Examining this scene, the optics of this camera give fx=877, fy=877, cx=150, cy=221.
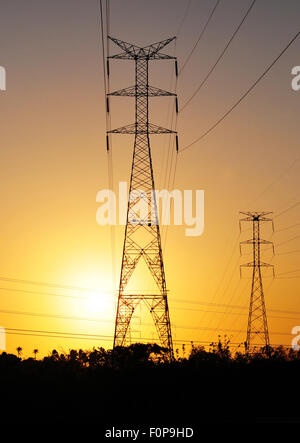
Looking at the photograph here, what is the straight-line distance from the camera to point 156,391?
139 feet

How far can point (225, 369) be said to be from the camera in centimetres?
4669

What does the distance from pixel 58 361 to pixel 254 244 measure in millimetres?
31198

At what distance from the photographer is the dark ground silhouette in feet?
129

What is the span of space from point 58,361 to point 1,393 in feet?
32.2

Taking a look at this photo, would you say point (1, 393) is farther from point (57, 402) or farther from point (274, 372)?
point (274, 372)

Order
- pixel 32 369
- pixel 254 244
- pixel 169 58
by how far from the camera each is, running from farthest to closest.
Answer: pixel 254 244 < pixel 169 58 < pixel 32 369

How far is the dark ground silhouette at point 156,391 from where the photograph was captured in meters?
39.4

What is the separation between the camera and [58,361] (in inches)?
2071
